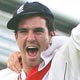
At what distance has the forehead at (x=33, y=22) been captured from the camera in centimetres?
246

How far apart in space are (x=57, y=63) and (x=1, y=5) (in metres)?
2.00

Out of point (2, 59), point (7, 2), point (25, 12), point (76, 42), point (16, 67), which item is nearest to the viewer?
point (76, 42)

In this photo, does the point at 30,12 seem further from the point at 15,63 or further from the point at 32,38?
the point at 15,63

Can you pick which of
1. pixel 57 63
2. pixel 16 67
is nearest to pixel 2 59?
pixel 16 67

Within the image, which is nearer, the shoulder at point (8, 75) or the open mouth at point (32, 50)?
the open mouth at point (32, 50)

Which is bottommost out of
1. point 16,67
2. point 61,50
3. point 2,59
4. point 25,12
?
point 2,59

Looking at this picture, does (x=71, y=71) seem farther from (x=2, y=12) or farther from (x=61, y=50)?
(x=2, y=12)

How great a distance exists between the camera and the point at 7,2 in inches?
157

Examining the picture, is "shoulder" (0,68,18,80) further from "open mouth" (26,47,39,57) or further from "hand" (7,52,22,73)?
"open mouth" (26,47,39,57)

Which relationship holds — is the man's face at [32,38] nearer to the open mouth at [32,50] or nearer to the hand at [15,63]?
the open mouth at [32,50]

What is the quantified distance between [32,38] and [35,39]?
3cm

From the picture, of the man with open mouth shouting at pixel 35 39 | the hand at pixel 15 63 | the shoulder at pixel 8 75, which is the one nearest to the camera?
the man with open mouth shouting at pixel 35 39

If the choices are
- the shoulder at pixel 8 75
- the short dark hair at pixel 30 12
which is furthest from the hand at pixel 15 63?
the short dark hair at pixel 30 12

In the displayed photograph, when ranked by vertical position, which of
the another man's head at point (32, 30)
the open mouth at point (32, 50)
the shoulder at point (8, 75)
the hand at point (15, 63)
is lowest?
the shoulder at point (8, 75)
